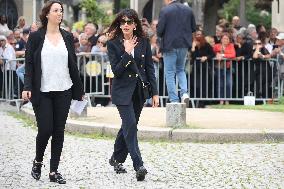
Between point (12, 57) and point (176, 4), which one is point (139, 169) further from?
point (12, 57)

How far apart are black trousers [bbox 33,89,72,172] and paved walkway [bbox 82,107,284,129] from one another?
439cm

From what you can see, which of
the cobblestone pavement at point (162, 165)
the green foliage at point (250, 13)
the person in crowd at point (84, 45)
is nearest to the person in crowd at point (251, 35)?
the person in crowd at point (84, 45)

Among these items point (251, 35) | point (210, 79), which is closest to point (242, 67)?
point (210, 79)

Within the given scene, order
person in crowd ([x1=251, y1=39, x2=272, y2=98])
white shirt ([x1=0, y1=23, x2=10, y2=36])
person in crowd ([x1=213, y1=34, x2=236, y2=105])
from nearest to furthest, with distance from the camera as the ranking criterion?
person in crowd ([x1=213, y1=34, x2=236, y2=105]) → person in crowd ([x1=251, y1=39, x2=272, y2=98]) → white shirt ([x1=0, y1=23, x2=10, y2=36])

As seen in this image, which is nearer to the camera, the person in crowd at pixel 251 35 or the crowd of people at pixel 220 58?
the crowd of people at pixel 220 58

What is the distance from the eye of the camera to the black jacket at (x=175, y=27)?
15.9 meters

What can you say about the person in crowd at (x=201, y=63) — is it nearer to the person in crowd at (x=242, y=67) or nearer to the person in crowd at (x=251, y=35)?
the person in crowd at (x=242, y=67)

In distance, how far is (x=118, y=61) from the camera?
31.7ft

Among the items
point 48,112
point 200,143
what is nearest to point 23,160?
Result: point 48,112

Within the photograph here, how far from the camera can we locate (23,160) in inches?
441

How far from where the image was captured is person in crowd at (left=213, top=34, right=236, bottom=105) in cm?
1959

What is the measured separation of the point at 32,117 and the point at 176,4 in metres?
3.36

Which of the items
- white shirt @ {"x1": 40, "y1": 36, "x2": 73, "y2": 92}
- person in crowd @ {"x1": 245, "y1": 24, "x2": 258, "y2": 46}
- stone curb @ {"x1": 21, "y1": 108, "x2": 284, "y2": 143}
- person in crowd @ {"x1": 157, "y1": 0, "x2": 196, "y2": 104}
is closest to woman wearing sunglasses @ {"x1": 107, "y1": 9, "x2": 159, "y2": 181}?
white shirt @ {"x1": 40, "y1": 36, "x2": 73, "y2": 92}

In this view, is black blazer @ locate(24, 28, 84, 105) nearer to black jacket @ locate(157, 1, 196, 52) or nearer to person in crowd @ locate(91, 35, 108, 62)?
black jacket @ locate(157, 1, 196, 52)
